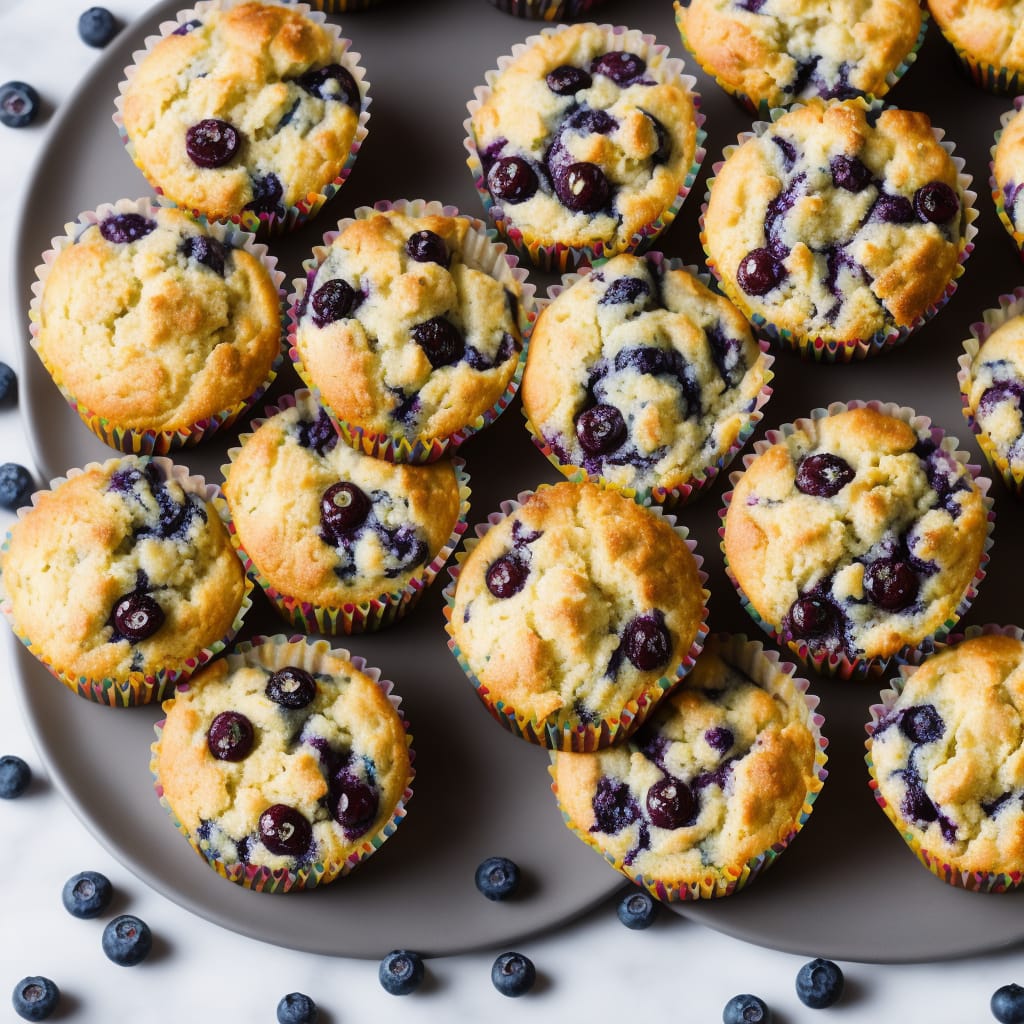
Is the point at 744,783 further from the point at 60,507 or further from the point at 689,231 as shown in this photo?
the point at 60,507

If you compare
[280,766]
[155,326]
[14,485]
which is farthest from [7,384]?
[280,766]

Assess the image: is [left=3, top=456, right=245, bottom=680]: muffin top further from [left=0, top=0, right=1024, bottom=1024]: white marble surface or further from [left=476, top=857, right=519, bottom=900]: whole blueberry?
[left=476, top=857, right=519, bottom=900]: whole blueberry

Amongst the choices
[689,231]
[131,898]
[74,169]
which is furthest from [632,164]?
[131,898]

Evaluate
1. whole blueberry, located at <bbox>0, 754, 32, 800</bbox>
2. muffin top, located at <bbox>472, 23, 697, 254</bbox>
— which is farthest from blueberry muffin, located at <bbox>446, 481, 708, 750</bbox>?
whole blueberry, located at <bbox>0, 754, 32, 800</bbox>

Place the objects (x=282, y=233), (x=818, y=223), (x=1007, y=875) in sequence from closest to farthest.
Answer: (x=1007, y=875), (x=818, y=223), (x=282, y=233)

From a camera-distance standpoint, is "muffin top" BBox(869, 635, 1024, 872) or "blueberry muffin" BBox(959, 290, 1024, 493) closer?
"muffin top" BBox(869, 635, 1024, 872)

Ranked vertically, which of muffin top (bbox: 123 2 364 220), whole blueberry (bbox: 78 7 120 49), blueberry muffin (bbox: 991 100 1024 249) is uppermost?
whole blueberry (bbox: 78 7 120 49)

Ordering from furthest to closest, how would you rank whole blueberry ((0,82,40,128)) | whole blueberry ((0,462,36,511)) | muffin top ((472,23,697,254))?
1. whole blueberry ((0,82,40,128))
2. whole blueberry ((0,462,36,511))
3. muffin top ((472,23,697,254))
